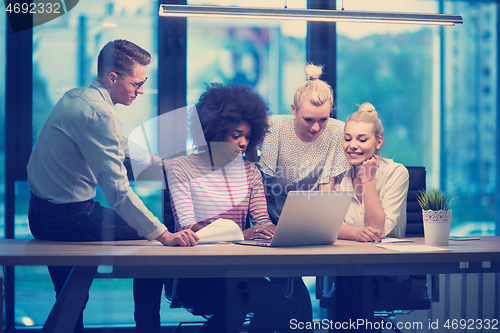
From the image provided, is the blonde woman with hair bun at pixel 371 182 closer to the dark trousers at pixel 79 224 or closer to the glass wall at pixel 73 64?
the dark trousers at pixel 79 224

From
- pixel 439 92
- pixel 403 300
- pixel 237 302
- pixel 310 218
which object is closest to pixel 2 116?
pixel 237 302

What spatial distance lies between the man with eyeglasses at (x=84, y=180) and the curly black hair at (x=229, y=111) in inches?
17.4

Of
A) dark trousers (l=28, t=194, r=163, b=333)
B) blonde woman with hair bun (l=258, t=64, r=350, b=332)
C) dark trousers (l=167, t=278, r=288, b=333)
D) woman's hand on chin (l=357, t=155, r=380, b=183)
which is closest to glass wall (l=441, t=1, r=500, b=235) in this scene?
blonde woman with hair bun (l=258, t=64, r=350, b=332)

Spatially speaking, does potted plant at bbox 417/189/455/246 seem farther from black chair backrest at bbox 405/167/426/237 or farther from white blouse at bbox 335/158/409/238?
black chair backrest at bbox 405/167/426/237

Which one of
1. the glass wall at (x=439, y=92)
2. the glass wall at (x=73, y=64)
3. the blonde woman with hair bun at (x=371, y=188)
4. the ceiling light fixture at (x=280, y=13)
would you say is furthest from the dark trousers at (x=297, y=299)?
the glass wall at (x=439, y=92)

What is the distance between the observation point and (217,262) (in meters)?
1.06

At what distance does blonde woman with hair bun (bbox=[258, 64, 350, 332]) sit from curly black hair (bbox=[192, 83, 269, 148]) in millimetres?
131

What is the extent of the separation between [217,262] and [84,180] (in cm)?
70

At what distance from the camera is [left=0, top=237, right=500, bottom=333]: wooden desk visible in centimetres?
105

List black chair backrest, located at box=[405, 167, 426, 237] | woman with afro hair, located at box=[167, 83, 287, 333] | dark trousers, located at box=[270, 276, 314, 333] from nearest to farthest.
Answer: dark trousers, located at box=[270, 276, 314, 333] < woman with afro hair, located at box=[167, 83, 287, 333] < black chair backrest, located at box=[405, 167, 426, 237]

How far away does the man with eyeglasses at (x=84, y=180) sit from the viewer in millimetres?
1316

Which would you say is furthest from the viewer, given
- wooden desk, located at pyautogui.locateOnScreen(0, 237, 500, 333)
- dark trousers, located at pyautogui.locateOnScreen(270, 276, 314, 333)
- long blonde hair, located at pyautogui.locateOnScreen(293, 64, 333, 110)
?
long blonde hair, located at pyautogui.locateOnScreen(293, 64, 333, 110)

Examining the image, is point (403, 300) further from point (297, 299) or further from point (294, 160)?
point (294, 160)

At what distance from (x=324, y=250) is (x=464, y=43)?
7.77 feet
